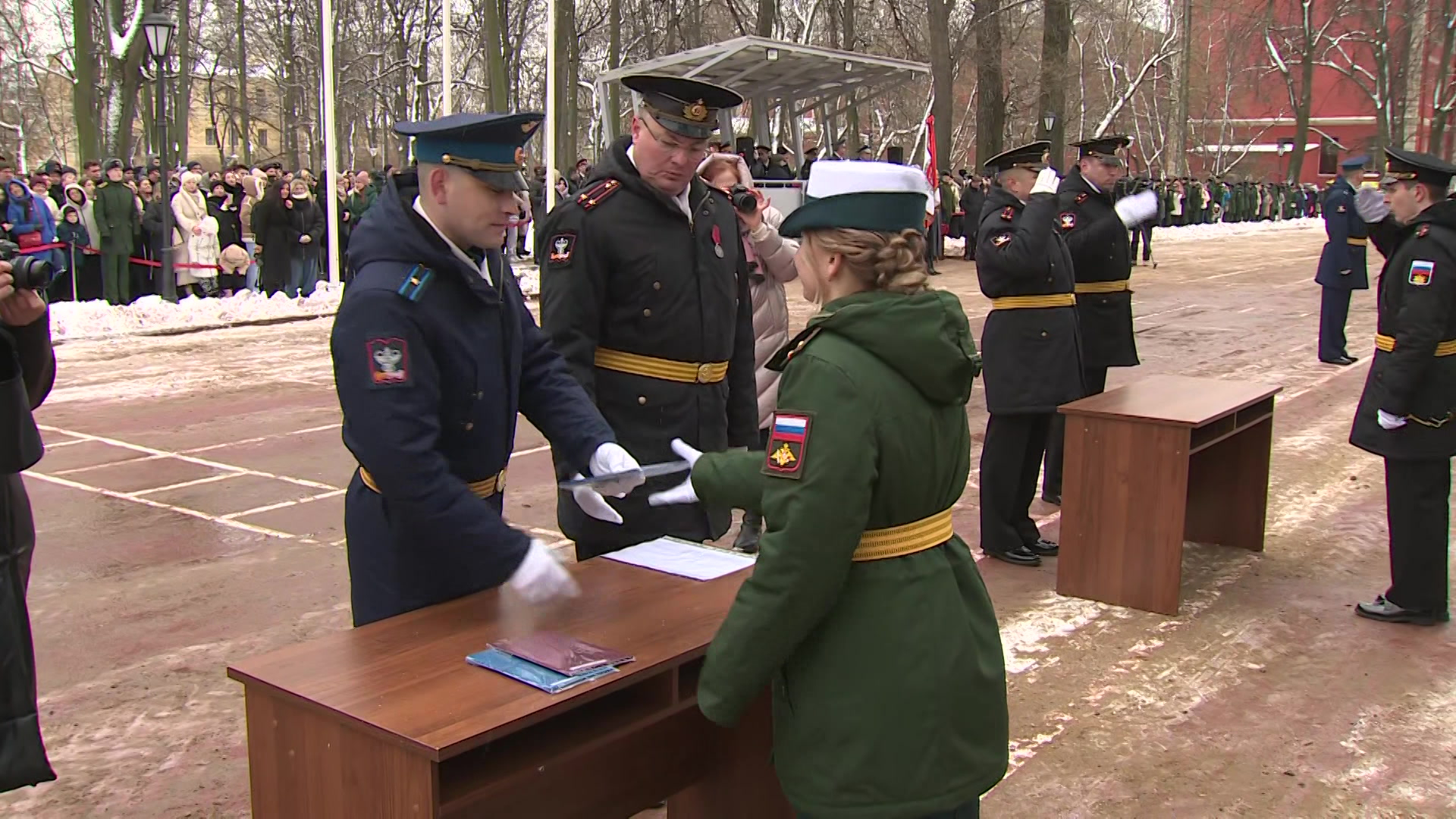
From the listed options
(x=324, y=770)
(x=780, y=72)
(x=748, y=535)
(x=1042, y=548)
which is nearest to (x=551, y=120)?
(x=780, y=72)

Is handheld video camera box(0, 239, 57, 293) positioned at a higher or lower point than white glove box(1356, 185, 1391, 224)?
lower

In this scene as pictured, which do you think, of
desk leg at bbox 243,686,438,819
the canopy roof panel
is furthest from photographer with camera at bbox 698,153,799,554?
the canopy roof panel

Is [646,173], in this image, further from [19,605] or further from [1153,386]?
[1153,386]

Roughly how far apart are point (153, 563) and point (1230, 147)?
64.4 m

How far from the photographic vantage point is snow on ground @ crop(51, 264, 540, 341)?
48.3 feet

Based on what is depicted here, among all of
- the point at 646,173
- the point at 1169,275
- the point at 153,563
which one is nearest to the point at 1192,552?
the point at 646,173

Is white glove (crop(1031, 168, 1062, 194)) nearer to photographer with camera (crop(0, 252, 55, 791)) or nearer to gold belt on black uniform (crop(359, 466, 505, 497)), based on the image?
gold belt on black uniform (crop(359, 466, 505, 497))

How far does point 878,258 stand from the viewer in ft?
8.62

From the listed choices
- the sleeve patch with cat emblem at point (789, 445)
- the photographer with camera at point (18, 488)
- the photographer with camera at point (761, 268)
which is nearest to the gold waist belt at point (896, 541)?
the sleeve patch with cat emblem at point (789, 445)

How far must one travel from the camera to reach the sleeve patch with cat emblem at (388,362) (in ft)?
9.42

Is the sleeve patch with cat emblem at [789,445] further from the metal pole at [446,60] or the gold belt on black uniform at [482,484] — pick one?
the metal pole at [446,60]

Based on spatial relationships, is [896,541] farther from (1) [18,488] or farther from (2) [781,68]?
(2) [781,68]

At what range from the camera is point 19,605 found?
3.09m

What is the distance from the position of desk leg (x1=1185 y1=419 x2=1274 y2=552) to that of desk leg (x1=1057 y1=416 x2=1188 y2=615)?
3.82 ft
